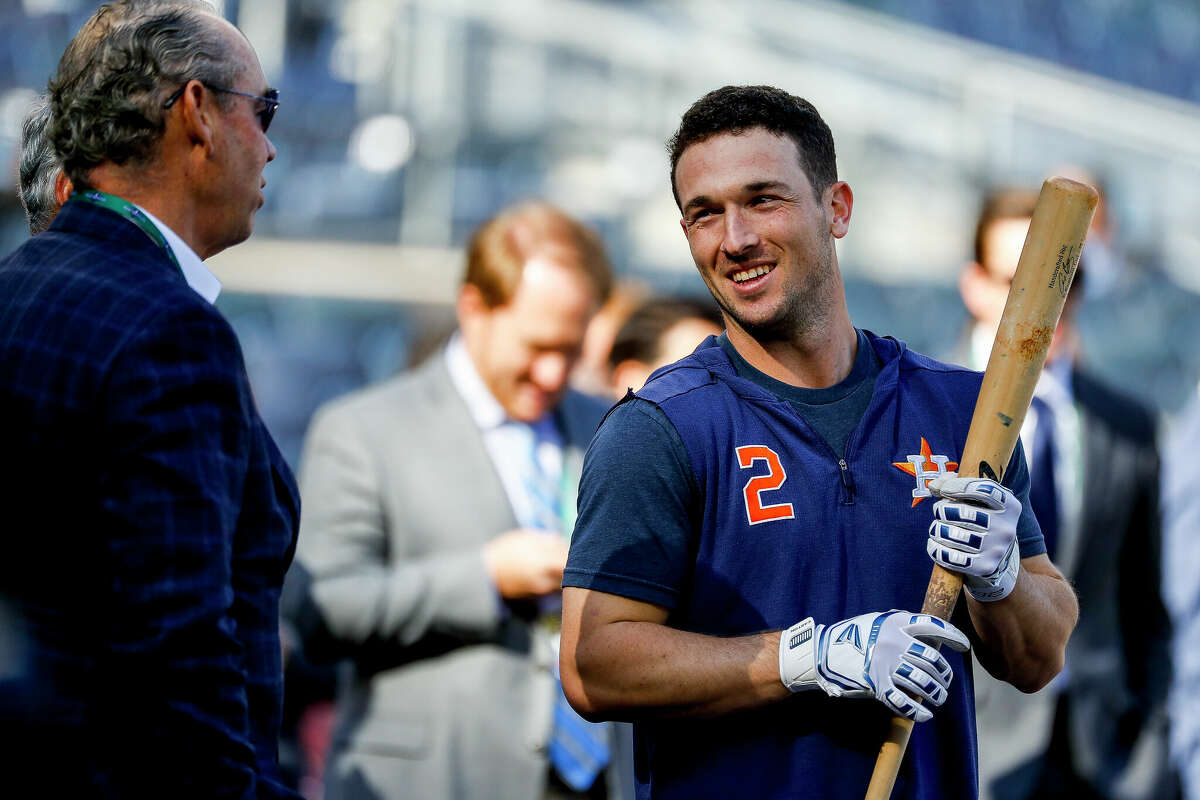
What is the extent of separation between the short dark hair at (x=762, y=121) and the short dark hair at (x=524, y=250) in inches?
61.6

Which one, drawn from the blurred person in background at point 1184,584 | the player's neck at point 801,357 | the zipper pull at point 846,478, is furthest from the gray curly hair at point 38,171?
the blurred person in background at point 1184,584

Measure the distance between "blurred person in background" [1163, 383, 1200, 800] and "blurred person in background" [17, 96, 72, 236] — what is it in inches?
120

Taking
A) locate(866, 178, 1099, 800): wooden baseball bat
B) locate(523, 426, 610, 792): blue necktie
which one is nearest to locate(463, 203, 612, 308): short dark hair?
locate(523, 426, 610, 792): blue necktie

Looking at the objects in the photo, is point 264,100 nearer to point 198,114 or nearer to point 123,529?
point 198,114

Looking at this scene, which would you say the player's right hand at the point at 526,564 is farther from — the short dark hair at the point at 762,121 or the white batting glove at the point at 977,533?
the white batting glove at the point at 977,533

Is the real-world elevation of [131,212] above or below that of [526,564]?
above

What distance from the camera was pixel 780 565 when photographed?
218 centimetres

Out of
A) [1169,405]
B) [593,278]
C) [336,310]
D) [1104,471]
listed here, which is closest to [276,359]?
[336,310]

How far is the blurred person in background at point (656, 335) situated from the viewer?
453cm

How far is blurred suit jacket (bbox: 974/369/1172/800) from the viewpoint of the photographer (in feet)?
14.3

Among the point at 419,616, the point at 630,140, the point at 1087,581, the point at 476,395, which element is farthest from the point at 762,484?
the point at 630,140

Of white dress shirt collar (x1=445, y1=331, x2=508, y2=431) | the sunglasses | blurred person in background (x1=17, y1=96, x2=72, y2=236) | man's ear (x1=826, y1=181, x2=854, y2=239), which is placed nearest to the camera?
the sunglasses

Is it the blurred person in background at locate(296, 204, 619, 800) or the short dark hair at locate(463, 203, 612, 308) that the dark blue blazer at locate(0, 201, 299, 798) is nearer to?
the blurred person in background at locate(296, 204, 619, 800)

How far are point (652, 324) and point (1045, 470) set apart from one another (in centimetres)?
130
